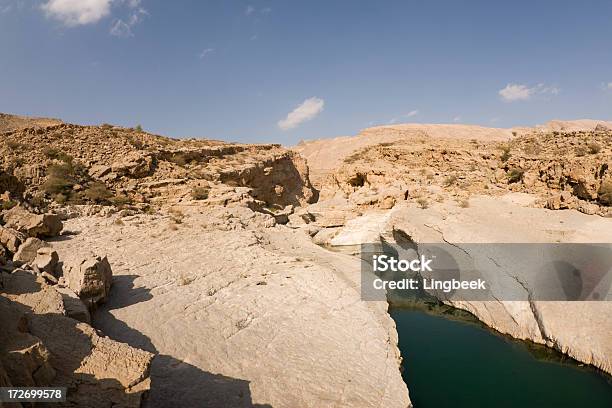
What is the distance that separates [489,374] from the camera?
770cm

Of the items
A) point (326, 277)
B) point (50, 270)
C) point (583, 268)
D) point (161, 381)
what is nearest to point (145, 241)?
point (50, 270)

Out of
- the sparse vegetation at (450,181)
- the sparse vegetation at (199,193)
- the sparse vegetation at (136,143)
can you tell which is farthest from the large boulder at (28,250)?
the sparse vegetation at (450,181)

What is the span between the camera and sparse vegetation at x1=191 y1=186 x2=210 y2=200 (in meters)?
17.7

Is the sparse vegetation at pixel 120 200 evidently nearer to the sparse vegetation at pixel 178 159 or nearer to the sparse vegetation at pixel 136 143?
the sparse vegetation at pixel 178 159

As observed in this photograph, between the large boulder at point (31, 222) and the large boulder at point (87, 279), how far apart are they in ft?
13.2

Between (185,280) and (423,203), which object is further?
(423,203)

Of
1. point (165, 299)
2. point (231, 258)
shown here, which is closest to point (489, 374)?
point (165, 299)

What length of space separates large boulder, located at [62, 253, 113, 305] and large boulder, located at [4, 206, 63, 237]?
403cm

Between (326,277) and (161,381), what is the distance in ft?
18.7

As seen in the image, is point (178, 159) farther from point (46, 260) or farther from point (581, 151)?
point (581, 151)

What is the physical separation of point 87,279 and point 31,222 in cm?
525

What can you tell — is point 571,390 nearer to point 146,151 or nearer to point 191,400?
point 191,400

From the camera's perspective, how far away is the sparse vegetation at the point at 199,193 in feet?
Result: 58.0

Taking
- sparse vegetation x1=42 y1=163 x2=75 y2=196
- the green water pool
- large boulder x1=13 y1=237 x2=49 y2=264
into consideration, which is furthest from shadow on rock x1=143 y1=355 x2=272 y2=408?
sparse vegetation x1=42 y1=163 x2=75 y2=196
